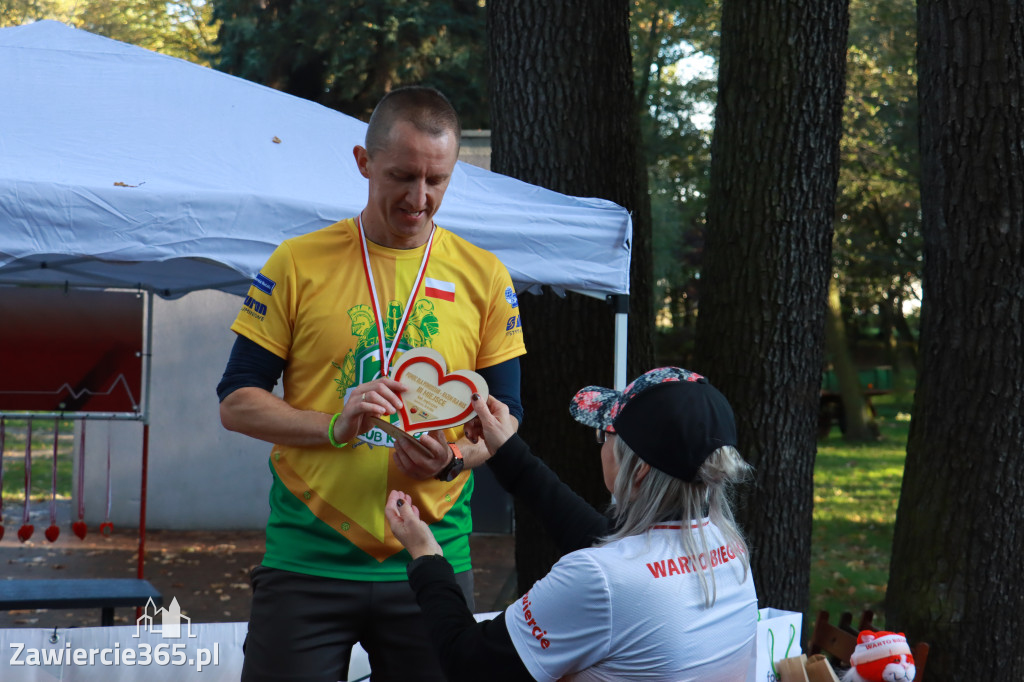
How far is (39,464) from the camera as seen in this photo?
14.1 meters

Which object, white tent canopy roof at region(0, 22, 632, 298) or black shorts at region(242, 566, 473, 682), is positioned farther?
white tent canopy roof at region(0, 22, 632, 298)

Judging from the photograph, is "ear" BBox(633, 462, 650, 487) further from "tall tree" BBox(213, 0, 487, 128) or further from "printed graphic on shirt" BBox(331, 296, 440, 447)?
"tall tree" BBox(213, 0, 487, 128)

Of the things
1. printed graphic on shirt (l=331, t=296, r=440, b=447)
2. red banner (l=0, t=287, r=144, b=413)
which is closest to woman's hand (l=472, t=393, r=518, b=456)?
printed graphic on shirt (l=331, t=296, r=440, b=447)

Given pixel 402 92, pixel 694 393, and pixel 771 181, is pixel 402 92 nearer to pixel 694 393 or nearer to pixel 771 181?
pixel 694 393

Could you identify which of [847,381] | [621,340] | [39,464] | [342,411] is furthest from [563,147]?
[847,381]

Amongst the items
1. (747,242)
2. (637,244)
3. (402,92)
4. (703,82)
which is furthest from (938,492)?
(703,82)

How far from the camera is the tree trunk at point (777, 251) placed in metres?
4.32

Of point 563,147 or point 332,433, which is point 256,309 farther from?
point 563,147

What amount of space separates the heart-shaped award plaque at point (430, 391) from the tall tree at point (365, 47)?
12408 mm

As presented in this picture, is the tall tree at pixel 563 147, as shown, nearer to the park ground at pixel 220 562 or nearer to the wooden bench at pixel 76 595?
the wooden bench at pixel 76 595

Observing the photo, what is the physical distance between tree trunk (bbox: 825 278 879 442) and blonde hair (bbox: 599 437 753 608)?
52.9 ft

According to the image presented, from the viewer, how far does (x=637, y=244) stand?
5.01 meters

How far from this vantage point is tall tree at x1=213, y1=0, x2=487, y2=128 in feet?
46.3

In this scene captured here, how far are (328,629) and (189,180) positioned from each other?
1.73 meters
